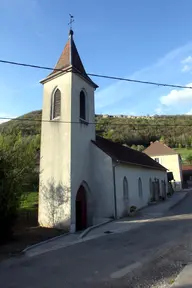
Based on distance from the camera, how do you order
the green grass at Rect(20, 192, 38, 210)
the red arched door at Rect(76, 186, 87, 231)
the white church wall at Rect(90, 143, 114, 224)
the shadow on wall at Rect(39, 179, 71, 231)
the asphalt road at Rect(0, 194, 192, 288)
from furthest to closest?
1. the green grass at Rect(20, 192, 38, 210)
2. the white church wall at Rect(90, 143, 114, 224)
3. the red arched door at Rect(76, 186, 87, 231)
4. the shadow on wall at Rect(39, 179, 71, 231)
5. the asphalt road at Rect(0, 194, 192, 288)

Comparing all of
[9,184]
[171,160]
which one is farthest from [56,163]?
[171,160]

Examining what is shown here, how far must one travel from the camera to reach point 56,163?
16656 millimetres

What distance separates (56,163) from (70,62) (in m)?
7.79

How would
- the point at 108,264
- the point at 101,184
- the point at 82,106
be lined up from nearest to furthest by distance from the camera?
the point at 108,264
the point at 101,184
the point at 82,106

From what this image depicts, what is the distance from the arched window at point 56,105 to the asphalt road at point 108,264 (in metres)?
9.64

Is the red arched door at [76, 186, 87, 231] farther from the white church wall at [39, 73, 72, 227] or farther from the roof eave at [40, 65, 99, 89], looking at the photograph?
the roof eave at [40, 65, 99, 89]

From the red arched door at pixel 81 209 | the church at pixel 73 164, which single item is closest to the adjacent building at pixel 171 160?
the church at pixel 73 164

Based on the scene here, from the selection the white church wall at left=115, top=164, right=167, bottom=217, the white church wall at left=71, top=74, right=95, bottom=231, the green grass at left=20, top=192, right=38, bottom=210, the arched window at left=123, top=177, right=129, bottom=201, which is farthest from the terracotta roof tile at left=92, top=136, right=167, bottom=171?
the green grass at left=20, top=192, right=38, bottom=210

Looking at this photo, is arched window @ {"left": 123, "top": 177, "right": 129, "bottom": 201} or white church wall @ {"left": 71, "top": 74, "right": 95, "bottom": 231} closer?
white church wall @ {"left": 71, "top": 74, "right": 95, "bottom": 231}

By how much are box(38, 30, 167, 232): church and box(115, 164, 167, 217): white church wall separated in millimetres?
78

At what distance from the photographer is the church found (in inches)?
632

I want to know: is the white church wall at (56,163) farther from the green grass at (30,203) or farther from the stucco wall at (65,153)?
the green grass at (30,203)

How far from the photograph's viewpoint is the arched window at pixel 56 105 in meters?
18.0

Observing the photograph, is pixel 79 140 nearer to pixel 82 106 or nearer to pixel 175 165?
pixel 82 106
